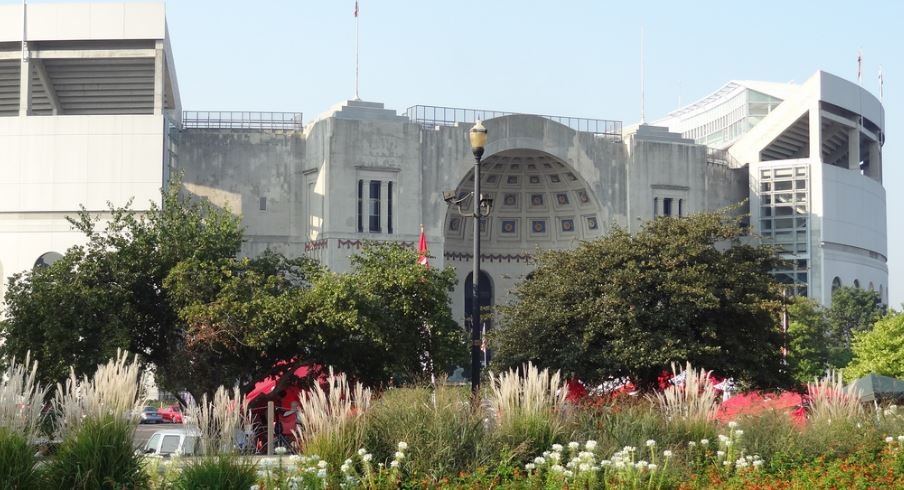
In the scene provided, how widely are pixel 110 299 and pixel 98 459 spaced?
15.3 meters

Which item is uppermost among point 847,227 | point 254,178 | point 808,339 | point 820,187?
point 820,187

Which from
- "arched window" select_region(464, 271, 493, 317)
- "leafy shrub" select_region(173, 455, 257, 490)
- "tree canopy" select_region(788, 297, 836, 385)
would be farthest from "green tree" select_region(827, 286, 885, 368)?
"leafy shrub" select_region(173, 455, 257, 490)

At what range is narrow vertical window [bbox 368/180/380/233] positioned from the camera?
5816 cm

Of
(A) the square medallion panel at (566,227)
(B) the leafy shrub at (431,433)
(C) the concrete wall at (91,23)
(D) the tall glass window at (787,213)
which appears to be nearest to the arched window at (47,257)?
(C) the concrete wall at (91,23)

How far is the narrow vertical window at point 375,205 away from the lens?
191ft

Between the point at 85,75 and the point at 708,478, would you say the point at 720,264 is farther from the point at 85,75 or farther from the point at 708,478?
Result: the point at 85,75

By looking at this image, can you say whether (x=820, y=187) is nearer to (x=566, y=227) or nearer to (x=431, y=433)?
(x=566, y=227)

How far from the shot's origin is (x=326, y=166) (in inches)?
2243

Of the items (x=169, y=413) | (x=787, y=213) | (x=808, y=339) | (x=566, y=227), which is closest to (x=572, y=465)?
(x=808, y=339)

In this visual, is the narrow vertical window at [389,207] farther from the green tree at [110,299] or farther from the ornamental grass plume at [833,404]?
the ornamental grass plume at [833,404]

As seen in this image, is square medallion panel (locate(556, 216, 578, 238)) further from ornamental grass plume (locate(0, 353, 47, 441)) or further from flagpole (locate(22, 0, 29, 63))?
ornamental grass plume (locate(0, 353, 47, 441))

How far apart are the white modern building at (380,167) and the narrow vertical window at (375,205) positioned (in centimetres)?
10

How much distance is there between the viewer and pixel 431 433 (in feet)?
50.8

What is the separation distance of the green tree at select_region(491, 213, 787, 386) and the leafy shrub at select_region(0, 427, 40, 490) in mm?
18959
